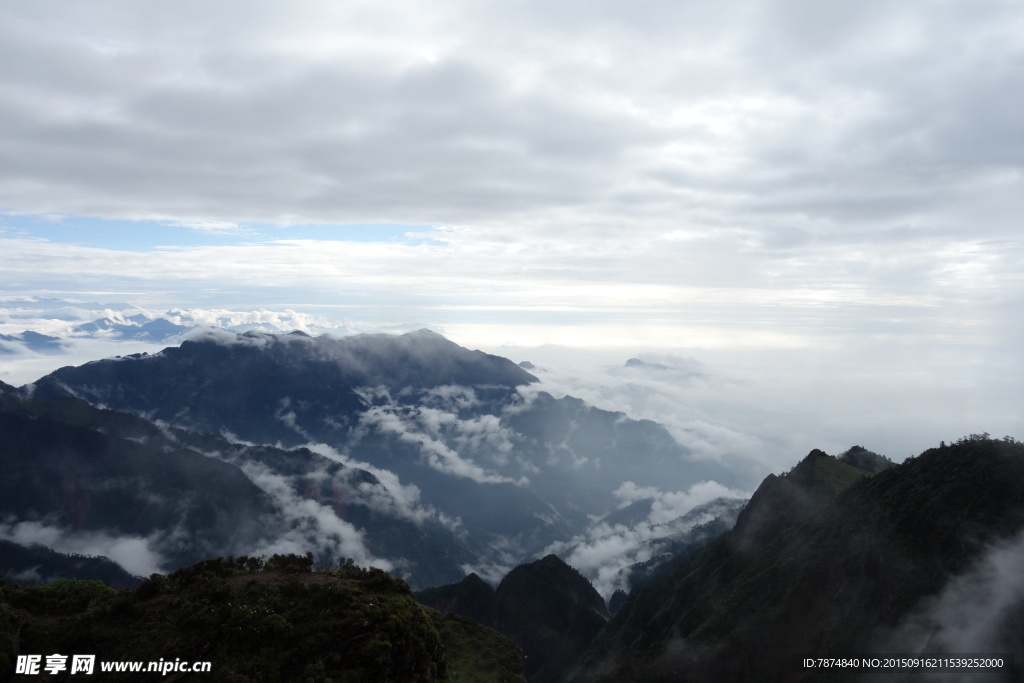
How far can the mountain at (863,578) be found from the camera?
59688 millimetres

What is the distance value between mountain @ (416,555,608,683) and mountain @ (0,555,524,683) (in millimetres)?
133917

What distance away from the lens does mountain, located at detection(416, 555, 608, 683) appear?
166 metres

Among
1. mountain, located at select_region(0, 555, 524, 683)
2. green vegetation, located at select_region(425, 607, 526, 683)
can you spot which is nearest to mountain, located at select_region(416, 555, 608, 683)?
green vegetation, located at select_region(425, 607, 526, 683)

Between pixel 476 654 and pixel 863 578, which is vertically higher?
pixel 863 578

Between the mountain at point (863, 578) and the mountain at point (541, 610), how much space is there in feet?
217

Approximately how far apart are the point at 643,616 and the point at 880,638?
239 ft

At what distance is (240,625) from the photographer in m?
39.2

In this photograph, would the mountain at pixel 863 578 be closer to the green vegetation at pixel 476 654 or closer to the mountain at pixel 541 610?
the green vegetation at pixel 476 654

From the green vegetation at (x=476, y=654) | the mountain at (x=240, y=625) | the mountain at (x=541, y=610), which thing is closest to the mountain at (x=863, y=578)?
the green vegetation at (x=476, y=654)

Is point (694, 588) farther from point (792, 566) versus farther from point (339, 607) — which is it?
point (339, 607)

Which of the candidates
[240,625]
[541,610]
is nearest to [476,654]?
[240,625]

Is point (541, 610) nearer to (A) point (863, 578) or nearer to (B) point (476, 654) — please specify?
(B) point (476, 654)

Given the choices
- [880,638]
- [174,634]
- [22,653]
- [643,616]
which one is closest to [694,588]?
[643,616]

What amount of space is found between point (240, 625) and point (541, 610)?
6234 inches
